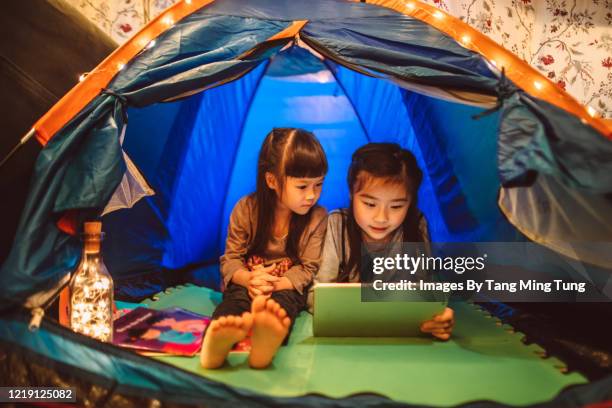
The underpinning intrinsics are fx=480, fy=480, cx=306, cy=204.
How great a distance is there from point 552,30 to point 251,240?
1.63m

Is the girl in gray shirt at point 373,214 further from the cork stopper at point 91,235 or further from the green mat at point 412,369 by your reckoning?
the cork stopper at point 91,235

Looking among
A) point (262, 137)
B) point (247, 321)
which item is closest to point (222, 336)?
point (247, 321)

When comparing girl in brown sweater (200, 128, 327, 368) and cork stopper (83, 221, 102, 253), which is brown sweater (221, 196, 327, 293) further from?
cork stopper (83, 221, 102, 253)

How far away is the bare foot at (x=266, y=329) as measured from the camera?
3.01 feet

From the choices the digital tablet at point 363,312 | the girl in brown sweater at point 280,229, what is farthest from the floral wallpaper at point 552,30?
the digital tablet at point 363,312

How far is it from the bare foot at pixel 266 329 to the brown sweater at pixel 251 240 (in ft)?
1.39

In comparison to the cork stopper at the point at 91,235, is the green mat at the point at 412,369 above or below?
below

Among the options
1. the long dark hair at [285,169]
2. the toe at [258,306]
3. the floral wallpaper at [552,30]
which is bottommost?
the toe at [258,306]

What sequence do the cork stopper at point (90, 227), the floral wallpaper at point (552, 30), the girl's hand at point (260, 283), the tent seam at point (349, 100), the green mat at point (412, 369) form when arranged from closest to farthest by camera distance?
the green mat at point (412, 369) → the cork stopper at point (90, 227) → the girl's hand at point (260, 283) → the tent seam at point (349, 100) → the floral wallpaper at point (552, 30)

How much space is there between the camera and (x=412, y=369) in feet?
3.33

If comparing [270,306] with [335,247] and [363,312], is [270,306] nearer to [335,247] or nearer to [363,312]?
[363,312]

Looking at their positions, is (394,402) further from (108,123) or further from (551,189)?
(108,123)

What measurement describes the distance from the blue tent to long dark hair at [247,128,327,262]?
9.4 inches

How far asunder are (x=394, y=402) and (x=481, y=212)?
2.50 ft
